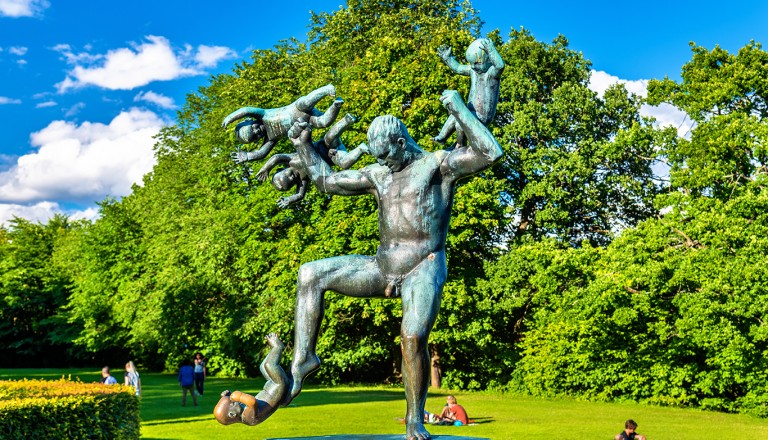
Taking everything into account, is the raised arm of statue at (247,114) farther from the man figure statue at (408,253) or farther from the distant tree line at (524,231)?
the distant tree line at (524,231)

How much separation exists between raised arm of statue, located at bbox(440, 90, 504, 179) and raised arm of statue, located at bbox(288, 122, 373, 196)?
0.72 metres

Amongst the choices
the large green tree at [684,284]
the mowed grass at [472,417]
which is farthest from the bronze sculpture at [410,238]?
the large green tree at [684,284]

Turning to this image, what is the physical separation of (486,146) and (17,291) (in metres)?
54.5

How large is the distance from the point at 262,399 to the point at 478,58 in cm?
268

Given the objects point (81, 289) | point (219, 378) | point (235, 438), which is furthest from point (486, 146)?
point (81, 289)

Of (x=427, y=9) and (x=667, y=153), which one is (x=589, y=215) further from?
(x=427, y=9)

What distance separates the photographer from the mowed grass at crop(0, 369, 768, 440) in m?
18.5

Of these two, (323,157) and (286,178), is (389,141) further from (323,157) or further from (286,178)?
(286,178)

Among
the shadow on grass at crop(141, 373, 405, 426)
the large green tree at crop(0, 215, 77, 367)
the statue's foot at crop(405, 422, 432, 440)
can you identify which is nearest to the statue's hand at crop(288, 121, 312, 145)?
the statue's foot at crop(405, 422, 432, 440)

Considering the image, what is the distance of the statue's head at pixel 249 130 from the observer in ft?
20.2

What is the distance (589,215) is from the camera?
1176 inches

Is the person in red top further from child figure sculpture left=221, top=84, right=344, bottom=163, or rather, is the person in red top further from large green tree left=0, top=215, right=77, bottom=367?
large green tree left=0, top=215, right=77, bottom=367

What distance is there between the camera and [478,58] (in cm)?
569

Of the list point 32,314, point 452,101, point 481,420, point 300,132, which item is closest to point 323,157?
point 300,132
